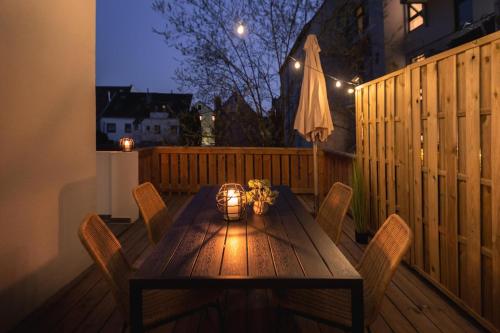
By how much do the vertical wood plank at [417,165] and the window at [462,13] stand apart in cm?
700

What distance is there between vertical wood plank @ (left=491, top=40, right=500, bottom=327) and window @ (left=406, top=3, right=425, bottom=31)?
9.34 metres

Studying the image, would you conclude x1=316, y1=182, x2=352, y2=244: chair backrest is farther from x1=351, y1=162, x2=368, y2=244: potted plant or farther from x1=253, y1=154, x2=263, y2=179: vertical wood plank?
x1=253, y1=154, x2=263, y2=179: vertical wood plank

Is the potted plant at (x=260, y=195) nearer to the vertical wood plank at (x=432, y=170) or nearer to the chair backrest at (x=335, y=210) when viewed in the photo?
the chair backrest at (x=335, y=210)

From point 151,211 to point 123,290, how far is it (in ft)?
3.43

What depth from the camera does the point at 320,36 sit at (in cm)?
1065

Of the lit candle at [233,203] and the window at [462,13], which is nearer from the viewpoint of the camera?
the lit candle at [233,203]

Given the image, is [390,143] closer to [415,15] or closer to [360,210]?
[360,210]

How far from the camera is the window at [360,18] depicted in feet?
38.0

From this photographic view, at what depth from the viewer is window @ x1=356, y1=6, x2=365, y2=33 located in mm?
11594

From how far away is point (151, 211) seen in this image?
2838 mm

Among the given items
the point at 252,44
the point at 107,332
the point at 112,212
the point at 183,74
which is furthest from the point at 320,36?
the point at 107,332

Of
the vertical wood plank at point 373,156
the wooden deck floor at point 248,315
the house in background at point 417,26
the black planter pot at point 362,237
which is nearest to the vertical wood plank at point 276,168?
the vertical wood plank at point 373,156

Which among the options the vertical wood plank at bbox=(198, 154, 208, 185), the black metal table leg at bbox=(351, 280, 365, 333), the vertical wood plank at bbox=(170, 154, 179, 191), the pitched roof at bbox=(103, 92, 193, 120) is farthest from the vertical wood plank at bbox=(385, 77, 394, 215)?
the pitched roof at bbox=(103, 92, 193, 120)

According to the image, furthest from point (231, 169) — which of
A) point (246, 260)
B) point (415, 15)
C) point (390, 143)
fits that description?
point (415, 15)
